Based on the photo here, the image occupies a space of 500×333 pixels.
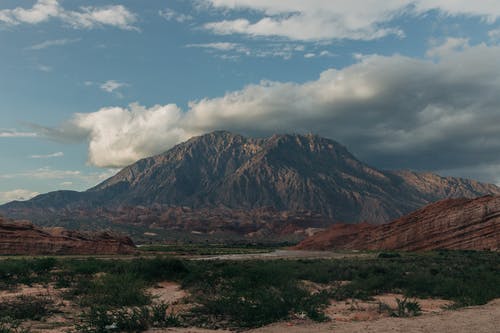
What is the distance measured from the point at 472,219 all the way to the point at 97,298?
245 feet

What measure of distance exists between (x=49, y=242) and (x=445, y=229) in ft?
242

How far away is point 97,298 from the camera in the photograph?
18.5m

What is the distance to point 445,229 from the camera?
258 ft

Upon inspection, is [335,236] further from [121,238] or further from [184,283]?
[184,283]

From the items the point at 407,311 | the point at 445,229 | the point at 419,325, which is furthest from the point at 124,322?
the point at 445,229

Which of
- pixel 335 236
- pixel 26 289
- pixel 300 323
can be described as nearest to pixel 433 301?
pixel 300 323

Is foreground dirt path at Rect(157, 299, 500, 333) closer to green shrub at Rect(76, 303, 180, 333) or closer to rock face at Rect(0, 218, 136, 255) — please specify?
→ green shrub at Rect(76, 303, 180, 333)

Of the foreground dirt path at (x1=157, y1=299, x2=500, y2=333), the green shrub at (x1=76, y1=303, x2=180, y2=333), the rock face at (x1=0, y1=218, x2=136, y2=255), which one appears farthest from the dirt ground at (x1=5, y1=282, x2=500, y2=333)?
the rock face at (x1=0, y1=218, x2=136, y2=255)

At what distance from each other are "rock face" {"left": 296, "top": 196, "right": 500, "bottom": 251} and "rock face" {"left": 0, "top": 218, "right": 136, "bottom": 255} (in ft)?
188

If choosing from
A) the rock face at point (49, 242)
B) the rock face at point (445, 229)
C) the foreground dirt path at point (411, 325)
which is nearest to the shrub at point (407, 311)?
the foreground dirt path at point (411, 325)

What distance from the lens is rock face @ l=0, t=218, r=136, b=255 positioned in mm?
65250

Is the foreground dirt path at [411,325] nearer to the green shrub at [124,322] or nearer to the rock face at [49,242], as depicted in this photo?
the green shrub at [124,322]

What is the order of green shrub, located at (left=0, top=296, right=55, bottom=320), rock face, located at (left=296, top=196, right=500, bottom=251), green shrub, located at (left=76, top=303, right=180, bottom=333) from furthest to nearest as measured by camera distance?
rock face, located at (left=296, top=196, right=500, bottom=251), green shrub, located at (left=0, top=296, right=55, bottom=320), green shrub, located at (left=76, top=303, right=180, bottom=333)

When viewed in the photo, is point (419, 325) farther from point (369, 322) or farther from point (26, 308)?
point (26, 308)
